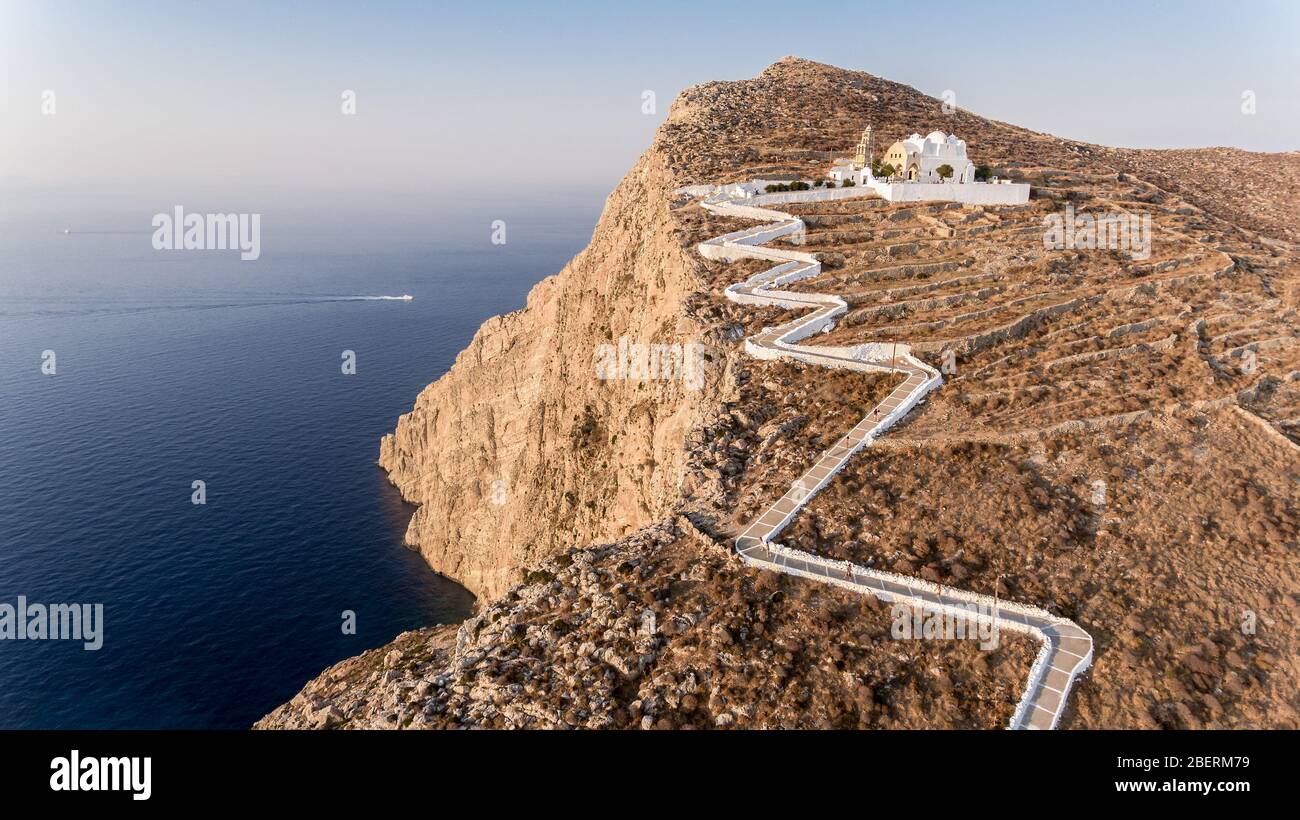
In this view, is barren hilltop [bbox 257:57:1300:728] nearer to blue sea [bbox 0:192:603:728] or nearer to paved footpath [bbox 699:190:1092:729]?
paved footpath [bbox 699:190:1092:729]

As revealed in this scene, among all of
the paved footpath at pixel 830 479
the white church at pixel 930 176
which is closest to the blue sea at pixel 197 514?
the paved footpath at pixel 830 479

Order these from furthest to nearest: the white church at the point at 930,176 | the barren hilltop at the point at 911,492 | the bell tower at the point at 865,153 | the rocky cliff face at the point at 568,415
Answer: the bell tower at the point at 865,153, the white church at the point at 930,176, the rocky cliff face at the point at 568,415, the barren hilltop at the point at 911,492

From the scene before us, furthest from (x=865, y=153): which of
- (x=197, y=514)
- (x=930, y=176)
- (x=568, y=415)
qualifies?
(x=197, y=514)

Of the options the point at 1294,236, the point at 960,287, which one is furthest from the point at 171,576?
the point at 1294,236

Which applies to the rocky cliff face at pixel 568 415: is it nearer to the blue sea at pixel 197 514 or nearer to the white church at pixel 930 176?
the blue sea at pixel 197 514

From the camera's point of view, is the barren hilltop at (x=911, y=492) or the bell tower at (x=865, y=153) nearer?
the barren hilltop at (x=911, y=492)

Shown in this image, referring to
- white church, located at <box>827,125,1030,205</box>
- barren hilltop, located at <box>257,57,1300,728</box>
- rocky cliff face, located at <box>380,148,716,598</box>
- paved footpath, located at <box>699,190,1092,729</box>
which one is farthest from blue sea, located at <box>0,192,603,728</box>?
white church, located at <box>827,125,1030,205</box>

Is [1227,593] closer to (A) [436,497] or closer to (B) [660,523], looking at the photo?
(B) [660,523]
